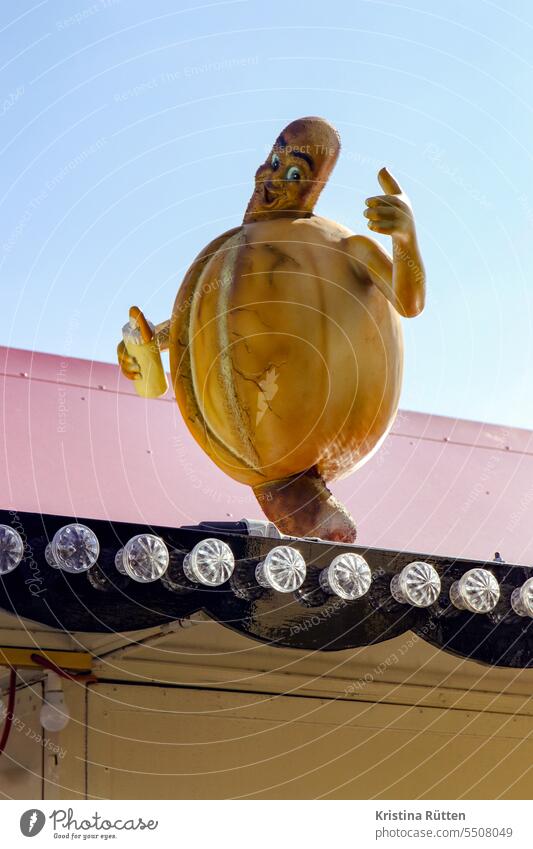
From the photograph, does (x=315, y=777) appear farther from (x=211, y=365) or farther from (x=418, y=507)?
(x=418, y=507)

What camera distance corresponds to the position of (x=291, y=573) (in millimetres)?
3748

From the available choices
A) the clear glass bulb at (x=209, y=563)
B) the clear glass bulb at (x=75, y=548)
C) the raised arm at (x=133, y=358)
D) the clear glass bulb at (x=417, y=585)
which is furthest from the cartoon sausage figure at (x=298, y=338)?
the clear glass bulb at (x=75, y=548)

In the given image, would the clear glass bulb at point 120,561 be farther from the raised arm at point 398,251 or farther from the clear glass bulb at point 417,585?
the raised arm at point 398,251

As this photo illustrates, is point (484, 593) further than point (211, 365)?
No

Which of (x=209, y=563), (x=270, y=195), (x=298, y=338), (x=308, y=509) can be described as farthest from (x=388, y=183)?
(x=209, y=563)

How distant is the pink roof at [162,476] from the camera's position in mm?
6352

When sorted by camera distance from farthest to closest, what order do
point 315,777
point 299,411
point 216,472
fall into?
1. point 216,472
2. point 299,411
3. point 315,777

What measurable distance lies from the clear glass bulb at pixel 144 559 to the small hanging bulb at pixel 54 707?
1.64 ft

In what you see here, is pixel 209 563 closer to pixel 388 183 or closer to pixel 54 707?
pixel 54 707

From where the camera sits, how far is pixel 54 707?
3846 mm

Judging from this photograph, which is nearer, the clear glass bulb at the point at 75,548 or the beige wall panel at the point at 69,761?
the clear glass bulb at the point at 75,548

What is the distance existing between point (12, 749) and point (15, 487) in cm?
242

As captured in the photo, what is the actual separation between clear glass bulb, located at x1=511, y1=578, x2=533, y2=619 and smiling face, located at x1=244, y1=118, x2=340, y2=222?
5.71 ft
